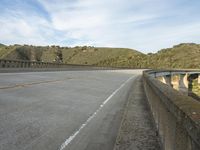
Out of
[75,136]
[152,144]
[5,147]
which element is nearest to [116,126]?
[75,136]

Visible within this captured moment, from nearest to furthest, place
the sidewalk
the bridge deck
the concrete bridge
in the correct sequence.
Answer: the concrete bridge < the sidewalk < the bridge deck

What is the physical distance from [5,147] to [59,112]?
15.5 ft

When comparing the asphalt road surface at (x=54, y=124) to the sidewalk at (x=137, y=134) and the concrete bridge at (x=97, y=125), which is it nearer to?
the concrete bridge at (x=97, y=125)

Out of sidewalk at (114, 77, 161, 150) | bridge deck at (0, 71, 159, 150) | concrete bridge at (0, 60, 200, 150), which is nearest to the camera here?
concrete bridge at (0, 60, 200, 150)

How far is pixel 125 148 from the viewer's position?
23.2ft

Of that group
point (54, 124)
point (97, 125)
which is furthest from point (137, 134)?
point (54, 124)

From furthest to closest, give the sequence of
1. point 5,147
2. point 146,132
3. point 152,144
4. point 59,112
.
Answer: point 59,112
point 146,132
point 152,144
point 5,147

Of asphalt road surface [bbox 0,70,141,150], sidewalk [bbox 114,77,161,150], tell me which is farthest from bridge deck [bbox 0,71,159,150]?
sidewalk [bbox 114,77,161,150]

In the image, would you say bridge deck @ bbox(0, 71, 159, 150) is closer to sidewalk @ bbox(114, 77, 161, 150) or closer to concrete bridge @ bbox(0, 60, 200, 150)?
concrete bridge @ bbox(0, 60, 200, 150)

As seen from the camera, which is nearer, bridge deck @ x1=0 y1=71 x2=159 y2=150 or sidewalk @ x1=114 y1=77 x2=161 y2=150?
sidewalk @ x1=114 y1=77 x2=161 y2=150

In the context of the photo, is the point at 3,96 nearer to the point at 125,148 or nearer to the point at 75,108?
the point at 75,108

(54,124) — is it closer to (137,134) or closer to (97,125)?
(97,125)

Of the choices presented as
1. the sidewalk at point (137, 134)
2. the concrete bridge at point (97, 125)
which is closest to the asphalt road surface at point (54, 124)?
the concrete bridge at point (97, 125)

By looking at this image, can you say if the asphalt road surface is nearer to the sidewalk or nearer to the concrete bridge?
the concrete bridge
